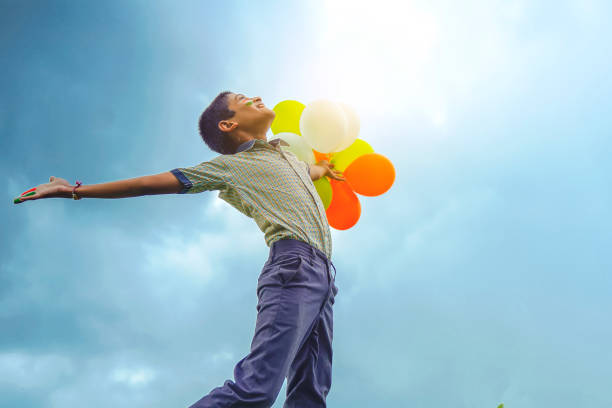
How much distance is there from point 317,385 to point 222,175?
1.01 meters

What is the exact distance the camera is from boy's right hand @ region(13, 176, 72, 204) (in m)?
1.92

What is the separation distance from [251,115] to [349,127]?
69 cm

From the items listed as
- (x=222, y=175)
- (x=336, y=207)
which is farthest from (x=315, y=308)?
(x=336, y=207)

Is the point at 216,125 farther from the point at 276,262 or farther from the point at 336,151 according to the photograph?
the point at 276,262

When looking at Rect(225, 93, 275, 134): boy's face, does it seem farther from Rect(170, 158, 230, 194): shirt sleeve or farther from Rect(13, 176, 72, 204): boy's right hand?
Rect(13, 176, 72, 204): boy's right hand

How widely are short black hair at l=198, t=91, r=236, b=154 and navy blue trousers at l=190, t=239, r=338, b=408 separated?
0.82m

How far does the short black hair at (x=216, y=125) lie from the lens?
273 centimetres

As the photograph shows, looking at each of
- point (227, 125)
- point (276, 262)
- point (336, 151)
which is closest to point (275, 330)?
point (276, 262)

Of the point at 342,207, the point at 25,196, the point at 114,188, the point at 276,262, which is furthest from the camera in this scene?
the point at 342,207

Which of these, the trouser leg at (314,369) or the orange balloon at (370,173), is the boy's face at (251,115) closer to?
the orange balloon at (370,173)

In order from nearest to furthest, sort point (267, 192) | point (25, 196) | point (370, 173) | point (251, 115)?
point (25, 196), point (267, 192), point (251, 115), point (370, 173)

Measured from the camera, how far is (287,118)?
10.5ft

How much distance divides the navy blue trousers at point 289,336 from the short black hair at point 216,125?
0.82 meters

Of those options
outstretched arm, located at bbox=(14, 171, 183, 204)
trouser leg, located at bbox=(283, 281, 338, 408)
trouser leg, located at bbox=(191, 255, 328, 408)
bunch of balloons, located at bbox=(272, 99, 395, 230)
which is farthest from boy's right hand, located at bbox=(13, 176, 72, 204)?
bunch of balloons, located at bbox=(272, 99, 395, 230)
